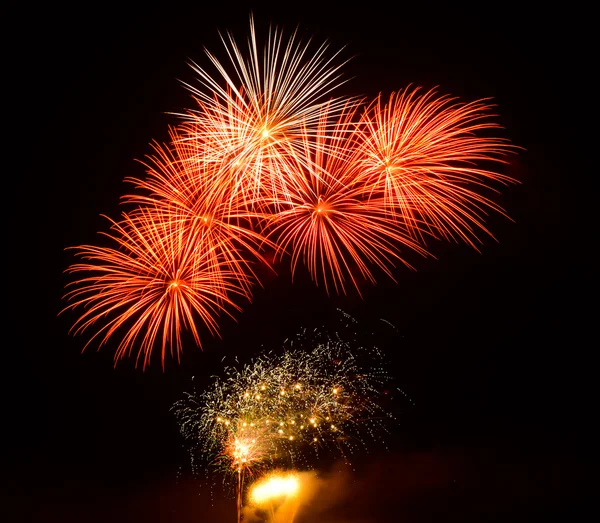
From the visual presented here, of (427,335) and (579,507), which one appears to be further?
(427,335)

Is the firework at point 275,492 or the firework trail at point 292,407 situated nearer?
the firework trail at point 292,407

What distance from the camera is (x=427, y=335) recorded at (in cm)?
1266

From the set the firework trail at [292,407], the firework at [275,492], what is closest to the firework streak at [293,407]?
the firework trail at [292,407]

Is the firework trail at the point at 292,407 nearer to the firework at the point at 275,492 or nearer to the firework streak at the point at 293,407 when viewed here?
the firework streak at the point at 293,407

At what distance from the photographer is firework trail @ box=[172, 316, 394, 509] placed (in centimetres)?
1139

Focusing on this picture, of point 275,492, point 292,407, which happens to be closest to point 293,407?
point 292,407

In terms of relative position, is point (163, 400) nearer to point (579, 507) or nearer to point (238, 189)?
point (238, 189)

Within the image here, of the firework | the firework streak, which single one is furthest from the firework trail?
the firework

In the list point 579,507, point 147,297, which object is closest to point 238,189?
point 147,297

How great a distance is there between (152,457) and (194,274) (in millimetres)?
7497

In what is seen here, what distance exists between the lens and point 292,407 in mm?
11562

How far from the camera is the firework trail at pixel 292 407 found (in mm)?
11391

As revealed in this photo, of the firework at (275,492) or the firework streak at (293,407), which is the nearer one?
the firework streak at (293,407)

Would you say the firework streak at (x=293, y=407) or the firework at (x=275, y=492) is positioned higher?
the firework streak at (x=293, y=407)
